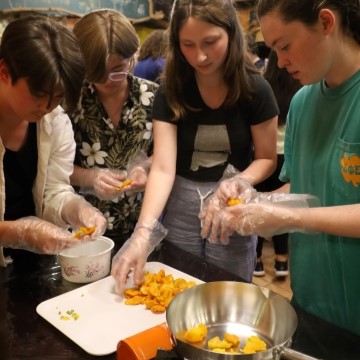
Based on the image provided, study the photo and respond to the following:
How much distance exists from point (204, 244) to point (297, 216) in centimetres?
64

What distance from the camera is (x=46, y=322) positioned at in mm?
1084

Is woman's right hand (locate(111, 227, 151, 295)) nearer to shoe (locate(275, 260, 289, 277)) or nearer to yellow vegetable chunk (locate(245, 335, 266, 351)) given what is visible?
yellow vegetable chunk (locate(245, 335, 266, 351))

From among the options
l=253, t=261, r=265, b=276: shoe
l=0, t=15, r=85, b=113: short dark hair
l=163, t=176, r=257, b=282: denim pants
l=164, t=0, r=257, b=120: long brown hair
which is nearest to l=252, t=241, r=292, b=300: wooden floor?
l=253, t=261, r=265, b=276: shoe

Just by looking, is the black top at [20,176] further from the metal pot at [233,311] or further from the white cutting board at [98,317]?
the metal pot at [233,311]

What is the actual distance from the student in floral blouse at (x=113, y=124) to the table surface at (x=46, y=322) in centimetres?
39

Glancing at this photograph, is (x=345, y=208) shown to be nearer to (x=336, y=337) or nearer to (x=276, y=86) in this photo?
(x=336, y=337)

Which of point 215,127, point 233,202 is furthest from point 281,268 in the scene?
point 233,202

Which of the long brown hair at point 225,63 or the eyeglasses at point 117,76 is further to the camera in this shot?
the eyeglasses at point 117,76

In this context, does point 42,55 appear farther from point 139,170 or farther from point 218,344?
point 218,344

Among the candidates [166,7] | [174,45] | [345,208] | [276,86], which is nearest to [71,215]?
[174,45]

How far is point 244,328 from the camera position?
3.40 ft

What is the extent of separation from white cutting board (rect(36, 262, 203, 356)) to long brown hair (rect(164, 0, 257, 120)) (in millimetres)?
689

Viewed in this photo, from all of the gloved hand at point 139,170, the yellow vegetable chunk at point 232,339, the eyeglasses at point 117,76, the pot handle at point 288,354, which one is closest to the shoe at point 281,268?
the gloved hand at point 139,170

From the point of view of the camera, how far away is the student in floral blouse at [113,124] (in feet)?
5.28
